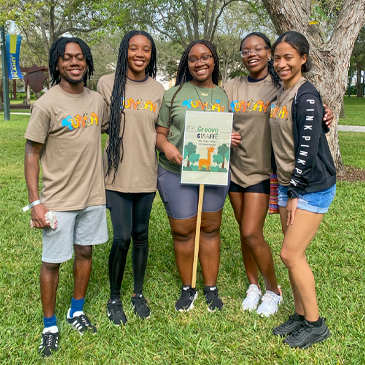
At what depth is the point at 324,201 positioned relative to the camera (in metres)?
2.80

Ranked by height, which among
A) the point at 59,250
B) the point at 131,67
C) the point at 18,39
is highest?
the point at 18,39

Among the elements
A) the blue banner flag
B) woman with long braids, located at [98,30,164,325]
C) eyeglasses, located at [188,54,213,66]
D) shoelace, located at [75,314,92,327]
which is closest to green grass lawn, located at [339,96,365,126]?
the blue banner flag

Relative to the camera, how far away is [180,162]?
10.6 ft

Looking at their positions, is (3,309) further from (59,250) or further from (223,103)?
(223,103)

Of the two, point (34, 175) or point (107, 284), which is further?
point (107, 284)

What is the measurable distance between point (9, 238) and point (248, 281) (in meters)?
3.10

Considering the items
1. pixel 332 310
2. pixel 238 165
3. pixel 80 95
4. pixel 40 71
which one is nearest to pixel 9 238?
pixel 80 95

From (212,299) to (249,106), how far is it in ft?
5.58

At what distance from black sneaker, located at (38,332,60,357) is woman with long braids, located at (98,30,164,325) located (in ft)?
1.64

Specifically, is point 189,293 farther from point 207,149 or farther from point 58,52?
point 58,52

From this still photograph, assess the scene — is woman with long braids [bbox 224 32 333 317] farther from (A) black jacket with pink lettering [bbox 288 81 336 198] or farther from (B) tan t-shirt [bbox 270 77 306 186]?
(A) black jacket with pink lettering [bbox 288 81 336 198]

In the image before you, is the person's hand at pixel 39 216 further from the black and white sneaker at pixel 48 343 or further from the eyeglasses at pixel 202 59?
the eyeglasses at pixel 202 59

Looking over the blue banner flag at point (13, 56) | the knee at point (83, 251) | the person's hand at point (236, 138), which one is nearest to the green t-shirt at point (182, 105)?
the person's hand at point (236, 138)

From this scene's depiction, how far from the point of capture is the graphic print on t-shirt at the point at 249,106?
3221 mm
